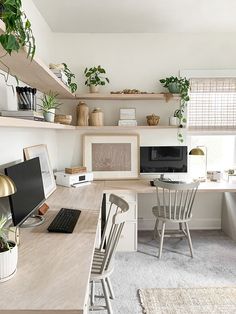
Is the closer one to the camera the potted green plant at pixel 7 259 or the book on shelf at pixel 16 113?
the potted green plant at pixel 7 259

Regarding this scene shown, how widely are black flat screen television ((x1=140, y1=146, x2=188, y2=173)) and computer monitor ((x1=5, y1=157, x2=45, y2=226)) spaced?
60.8 inches

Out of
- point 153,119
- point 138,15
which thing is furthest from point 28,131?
point 138,15

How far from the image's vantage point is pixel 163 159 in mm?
3344

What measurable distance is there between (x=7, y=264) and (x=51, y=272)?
7.4 inches

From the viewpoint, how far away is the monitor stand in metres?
1.78

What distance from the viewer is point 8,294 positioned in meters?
1.03

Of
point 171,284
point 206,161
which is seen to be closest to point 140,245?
point 171,284

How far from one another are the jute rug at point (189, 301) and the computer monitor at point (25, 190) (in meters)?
1.14

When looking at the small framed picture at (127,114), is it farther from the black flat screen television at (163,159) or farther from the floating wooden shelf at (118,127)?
the black flat screen television at (163,159)

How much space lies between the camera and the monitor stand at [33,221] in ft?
5.85

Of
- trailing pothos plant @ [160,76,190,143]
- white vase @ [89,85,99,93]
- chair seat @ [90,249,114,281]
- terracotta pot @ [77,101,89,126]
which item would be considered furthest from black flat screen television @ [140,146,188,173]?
chair seat @ [90,249,114,281]

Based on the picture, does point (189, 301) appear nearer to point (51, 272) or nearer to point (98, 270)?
point (98, 270)

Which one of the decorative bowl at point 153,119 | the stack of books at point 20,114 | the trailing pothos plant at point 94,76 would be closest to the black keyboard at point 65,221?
the stack of books at point 20,114

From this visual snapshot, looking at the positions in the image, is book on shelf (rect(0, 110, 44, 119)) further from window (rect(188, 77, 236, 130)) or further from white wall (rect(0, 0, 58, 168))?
window (rect(188, 77, 236, 130))
